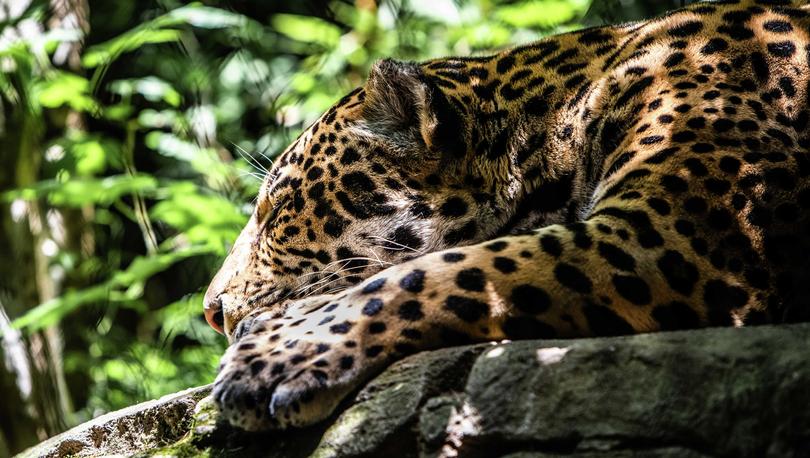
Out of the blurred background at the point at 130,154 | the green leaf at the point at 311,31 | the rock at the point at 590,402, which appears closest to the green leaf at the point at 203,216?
the blurred background at the point at 130,154

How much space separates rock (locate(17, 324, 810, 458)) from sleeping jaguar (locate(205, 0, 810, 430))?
17 cm

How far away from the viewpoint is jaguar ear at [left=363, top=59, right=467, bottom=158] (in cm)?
386

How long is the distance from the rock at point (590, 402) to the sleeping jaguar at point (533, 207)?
0.17 meters

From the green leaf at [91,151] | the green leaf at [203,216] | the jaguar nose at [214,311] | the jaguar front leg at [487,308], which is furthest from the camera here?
the green leaf at [91,151]

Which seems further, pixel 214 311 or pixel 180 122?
pixel 180 122

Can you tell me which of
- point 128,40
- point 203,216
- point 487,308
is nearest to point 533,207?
point 487,308

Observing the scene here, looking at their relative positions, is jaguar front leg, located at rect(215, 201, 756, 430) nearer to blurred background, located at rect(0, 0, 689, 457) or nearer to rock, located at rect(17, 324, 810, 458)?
rock, located at rect(17, 324, 810, 458)

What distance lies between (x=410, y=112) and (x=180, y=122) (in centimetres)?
434

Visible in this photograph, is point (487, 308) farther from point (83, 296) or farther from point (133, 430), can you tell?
point (83, 296)

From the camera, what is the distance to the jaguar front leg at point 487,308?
8.90ft

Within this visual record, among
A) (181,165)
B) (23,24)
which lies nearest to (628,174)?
(23,24)

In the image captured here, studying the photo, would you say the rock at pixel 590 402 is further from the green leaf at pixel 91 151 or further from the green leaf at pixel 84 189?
the green leaf at pixel 91 151

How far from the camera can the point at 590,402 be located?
2.32 m

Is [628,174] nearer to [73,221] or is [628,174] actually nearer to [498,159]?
[498,159]
